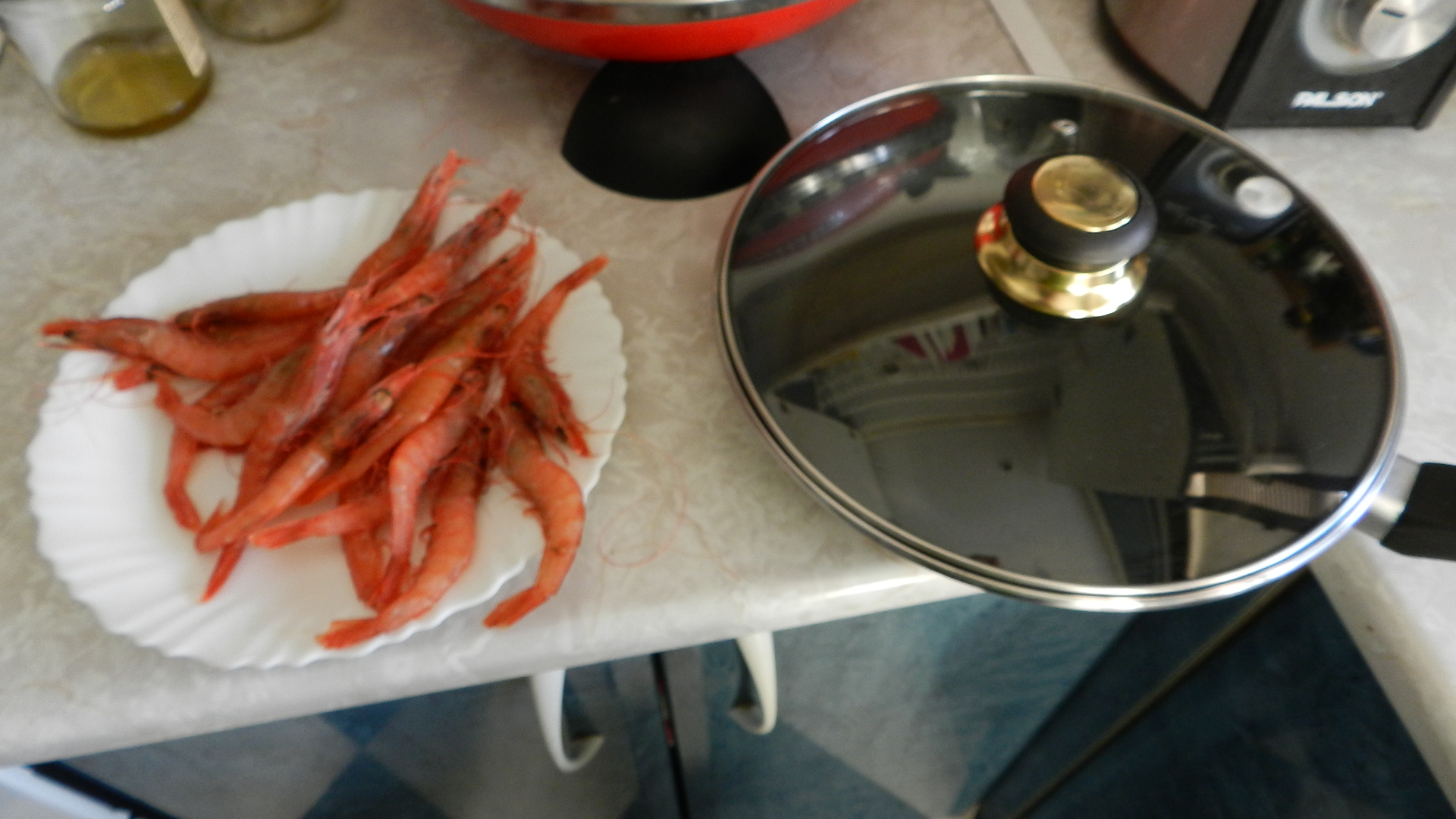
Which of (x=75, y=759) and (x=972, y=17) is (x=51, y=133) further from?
(x=972, y=17)

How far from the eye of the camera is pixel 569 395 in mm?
546

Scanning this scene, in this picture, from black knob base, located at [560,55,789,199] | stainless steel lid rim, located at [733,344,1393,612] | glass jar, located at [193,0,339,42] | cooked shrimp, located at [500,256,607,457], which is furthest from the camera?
glass jar, located at [193,0,339,42]

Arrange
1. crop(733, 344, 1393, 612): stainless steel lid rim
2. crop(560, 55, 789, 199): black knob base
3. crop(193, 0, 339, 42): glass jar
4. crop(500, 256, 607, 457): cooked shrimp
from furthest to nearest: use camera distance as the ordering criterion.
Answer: crop(193, 0, 339, 42): glass jar → crop(560, 55, 789, 199): black knob base → crop(500, 256, 607, 457): cooked shrimp → crop(733, 344, 1393, 612): stainless steel lid rim

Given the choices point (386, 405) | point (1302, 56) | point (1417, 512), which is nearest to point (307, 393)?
point (386, 405)

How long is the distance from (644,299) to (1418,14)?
565mm

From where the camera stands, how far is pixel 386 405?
560mm

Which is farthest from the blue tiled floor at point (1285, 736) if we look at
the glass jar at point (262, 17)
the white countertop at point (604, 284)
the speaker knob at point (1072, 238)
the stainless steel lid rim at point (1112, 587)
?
the glass jar at point (262, 17)

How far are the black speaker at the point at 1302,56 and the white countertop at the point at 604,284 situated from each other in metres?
0.03

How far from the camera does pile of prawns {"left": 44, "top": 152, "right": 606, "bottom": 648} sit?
49cm

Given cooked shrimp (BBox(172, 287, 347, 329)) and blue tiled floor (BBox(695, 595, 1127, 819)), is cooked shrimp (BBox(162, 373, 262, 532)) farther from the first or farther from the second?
blue tiled floor (BBox(695, 595, 1127, 819))

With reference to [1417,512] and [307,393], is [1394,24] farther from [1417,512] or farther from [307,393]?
[307,393]

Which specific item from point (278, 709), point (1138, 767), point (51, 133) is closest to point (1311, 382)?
point (1138, 767)

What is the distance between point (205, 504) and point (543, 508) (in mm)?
207

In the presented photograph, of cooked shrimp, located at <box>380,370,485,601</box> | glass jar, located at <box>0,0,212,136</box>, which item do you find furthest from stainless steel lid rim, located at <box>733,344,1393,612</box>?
glass jar, located at <box>0,0,212,136</box>
